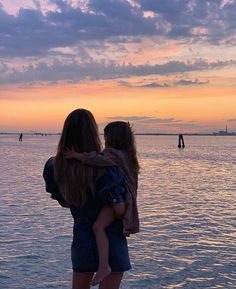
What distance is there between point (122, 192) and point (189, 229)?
896 cm

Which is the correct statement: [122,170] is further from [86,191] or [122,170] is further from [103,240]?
[103,240]

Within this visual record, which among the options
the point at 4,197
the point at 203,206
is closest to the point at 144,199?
the point at 203,206

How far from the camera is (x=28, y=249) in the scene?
9734 millimetres

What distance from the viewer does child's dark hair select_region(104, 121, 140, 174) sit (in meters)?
3.83

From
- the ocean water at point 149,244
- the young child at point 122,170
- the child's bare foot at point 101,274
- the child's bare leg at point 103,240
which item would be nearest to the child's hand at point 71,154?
the young child at point 122,170

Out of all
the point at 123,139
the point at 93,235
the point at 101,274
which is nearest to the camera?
the point at 101,274

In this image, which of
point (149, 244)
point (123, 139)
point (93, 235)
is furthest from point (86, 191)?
point (149, 244)

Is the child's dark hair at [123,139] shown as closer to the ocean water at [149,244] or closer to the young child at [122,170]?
the young child at [122,170]

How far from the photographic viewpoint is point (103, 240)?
143 inches

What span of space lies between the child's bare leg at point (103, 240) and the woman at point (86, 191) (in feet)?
0.18

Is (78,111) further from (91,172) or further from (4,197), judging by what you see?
(4,197)

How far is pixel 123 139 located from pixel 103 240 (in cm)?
75

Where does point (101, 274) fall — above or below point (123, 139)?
below

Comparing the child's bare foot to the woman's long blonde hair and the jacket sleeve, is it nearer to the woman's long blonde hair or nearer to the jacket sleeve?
the woman's long blonde hair
